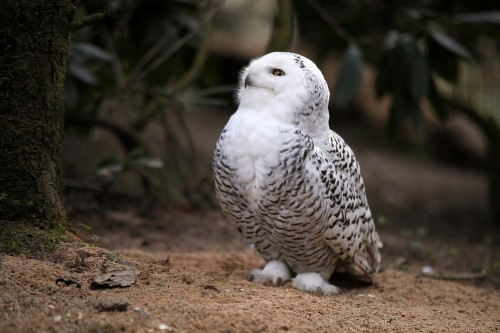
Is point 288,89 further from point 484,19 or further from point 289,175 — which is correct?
point 484,19

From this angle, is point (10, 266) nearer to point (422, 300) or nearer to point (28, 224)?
point (28, 224)

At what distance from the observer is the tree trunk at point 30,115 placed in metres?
2.80

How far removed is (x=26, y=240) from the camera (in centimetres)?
283

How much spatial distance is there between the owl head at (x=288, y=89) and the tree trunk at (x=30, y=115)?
0.94 metres

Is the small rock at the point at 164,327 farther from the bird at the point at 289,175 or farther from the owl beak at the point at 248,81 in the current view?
the owl beak at the point at 248,81

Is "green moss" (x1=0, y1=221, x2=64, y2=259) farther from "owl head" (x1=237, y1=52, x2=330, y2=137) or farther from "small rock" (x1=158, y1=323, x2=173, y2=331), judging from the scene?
"owl head" (x1=237, y1=52, x2=330, y2=137)

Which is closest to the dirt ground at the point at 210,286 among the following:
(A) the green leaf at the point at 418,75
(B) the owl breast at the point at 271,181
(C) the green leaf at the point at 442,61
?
(B) the owl breast at the point at 271,181

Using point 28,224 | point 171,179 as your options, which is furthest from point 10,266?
point 171,179

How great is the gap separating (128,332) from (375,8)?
6424mm

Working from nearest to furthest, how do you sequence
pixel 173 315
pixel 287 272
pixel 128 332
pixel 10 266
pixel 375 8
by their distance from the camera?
1. pixel 128 332
2. pixel 173 315
3. pixel 10 266
4. pixel 287 272
5. pixel 375 8

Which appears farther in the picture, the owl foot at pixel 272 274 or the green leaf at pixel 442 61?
the green leaf at pixel 442 61

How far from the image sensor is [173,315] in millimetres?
2400

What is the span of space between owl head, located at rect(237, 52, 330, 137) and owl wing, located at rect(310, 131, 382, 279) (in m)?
0.16

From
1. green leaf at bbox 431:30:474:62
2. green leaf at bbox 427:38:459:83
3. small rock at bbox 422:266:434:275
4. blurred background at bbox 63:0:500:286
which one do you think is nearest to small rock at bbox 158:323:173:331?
blurred background at bbox 63:0:500:286
